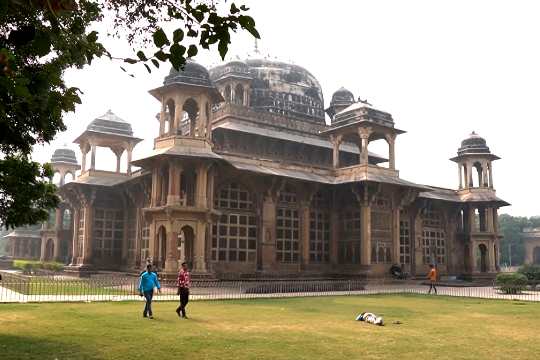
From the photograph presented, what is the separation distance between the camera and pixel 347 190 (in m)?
32.2

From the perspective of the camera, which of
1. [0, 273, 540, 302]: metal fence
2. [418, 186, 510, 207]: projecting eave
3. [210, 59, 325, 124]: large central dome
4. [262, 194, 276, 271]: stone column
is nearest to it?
[0, 273, 540, 302]: metal fence

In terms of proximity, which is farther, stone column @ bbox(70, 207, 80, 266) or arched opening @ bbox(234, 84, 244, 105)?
arched opening @ bbox(234, 84, 244, 105)

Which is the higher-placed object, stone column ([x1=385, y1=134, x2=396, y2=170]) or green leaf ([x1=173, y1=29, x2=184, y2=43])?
stone column ([x1=385, y1=134, x2=396, y2=170])

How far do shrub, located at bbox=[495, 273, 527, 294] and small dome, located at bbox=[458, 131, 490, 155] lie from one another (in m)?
14.8

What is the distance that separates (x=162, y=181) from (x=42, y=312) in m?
13.4

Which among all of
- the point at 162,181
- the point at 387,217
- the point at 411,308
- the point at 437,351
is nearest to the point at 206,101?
the point at 162,181

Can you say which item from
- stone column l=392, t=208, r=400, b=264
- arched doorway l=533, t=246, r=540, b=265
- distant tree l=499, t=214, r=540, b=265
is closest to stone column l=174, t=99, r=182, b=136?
stone column l=392, t=208, r=400, b=264

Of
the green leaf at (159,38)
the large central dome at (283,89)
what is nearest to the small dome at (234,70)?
the large central dome at (283,89)

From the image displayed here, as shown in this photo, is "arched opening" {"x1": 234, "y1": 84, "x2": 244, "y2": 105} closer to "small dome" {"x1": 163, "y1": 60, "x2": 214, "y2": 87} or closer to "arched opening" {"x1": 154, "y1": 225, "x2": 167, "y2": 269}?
"small dome" {"x1": 163, "y1": 60, "x2": 214, "y2": 87}

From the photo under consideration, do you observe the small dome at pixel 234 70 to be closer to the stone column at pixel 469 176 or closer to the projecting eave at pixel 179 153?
the projecting eave at pixel 179 153

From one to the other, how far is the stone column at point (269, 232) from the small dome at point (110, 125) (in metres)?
12.3

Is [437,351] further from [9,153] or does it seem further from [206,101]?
[206,101]

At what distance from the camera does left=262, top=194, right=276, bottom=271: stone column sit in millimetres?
29234

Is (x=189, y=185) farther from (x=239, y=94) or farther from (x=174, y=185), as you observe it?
(x=239, y=94)
